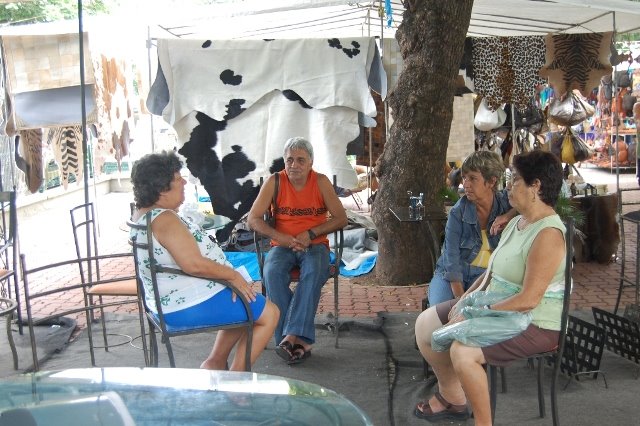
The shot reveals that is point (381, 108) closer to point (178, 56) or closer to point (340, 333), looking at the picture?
point (178, 56)

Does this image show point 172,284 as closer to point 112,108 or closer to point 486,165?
point 486,165

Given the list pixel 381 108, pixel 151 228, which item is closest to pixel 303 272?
pixel 151 228

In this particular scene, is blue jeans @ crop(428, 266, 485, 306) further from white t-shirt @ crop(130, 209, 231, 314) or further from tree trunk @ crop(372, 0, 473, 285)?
tree trunk @ crop(372, 0, 473, 285)

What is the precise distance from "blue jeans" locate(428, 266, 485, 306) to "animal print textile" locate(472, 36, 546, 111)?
149 inches

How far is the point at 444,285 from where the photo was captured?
3725mm

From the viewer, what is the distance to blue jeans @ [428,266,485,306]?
3.70 m

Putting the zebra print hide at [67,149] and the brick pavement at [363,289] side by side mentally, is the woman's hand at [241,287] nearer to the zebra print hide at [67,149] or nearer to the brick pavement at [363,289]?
the brick pavement at [363,289]

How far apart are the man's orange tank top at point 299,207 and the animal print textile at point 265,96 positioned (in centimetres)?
120

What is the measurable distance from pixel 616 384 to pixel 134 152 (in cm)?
603

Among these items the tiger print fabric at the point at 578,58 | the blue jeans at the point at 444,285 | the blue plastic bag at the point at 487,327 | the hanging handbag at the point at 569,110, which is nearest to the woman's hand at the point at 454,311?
the blue plastic bag at the point at 487,327

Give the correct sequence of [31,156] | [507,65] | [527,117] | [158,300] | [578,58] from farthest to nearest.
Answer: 1. [527,117]
2. [507,65]
3. [578,58]
4. [31,156]
5. [158,300]

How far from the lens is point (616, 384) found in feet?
12.0

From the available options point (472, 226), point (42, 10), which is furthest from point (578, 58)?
point (42, 10)

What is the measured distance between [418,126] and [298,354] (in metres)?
2.31
